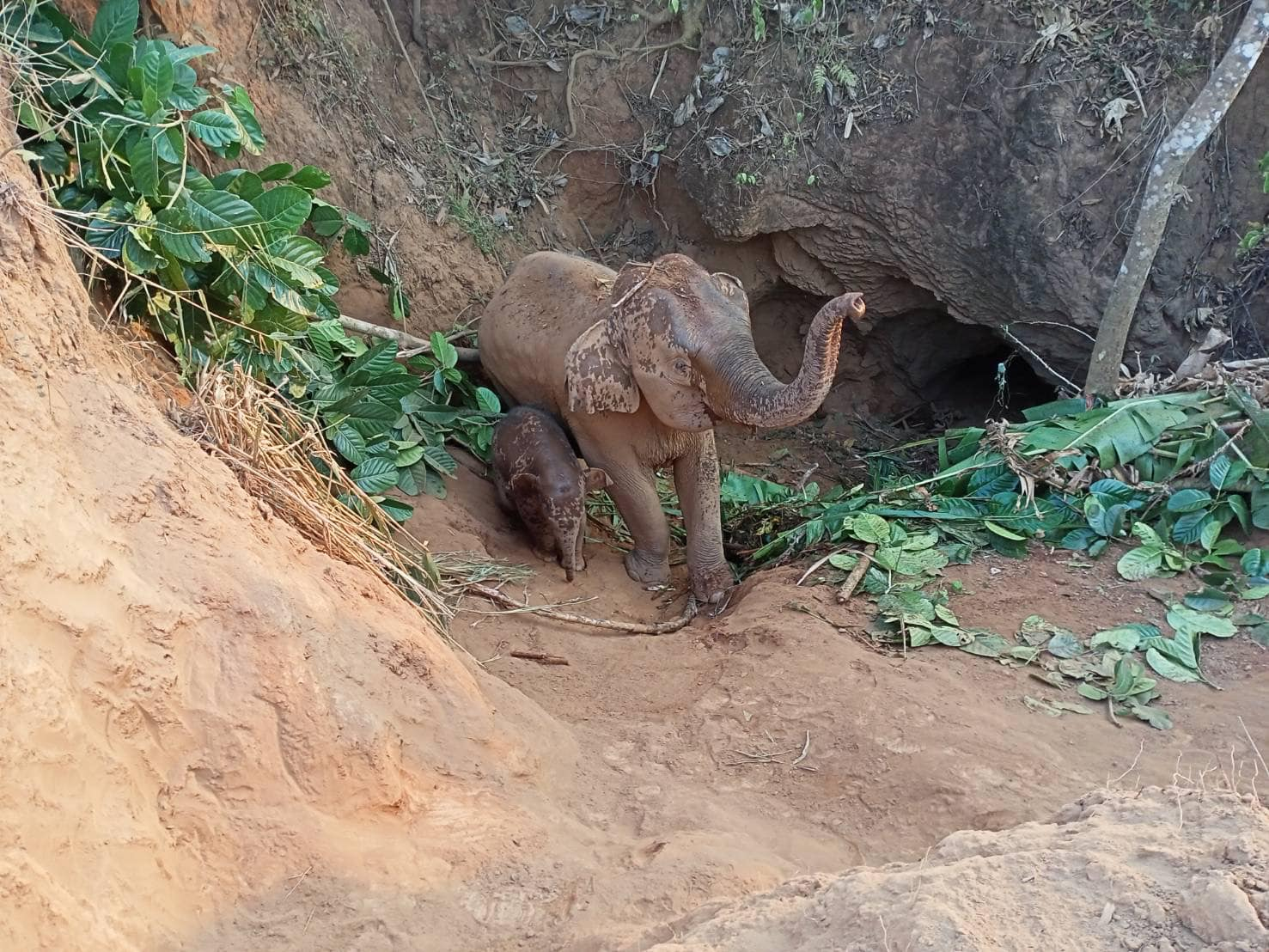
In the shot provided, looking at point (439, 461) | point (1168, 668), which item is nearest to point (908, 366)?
point (439, 461)

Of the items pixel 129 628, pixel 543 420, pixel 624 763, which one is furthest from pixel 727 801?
pixel 543 420

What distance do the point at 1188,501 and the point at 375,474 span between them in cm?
393

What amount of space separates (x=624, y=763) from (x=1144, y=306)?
5.02m

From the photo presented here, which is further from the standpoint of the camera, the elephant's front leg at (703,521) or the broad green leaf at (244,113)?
the elephant's front leg at (703,521)

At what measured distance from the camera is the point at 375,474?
16.9 ft

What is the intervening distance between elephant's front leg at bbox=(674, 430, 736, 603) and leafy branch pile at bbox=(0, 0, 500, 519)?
5.05ft

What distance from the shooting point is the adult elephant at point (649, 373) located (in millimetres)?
4781

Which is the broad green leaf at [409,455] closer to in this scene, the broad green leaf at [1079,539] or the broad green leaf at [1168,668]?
the broad green leaf at [1079,539]

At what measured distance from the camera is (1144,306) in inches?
269

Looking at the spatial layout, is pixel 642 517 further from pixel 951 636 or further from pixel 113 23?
pixel 113 23

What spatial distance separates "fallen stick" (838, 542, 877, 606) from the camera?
493cm

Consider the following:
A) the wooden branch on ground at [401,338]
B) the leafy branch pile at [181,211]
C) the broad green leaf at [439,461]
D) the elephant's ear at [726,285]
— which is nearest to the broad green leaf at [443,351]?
the wooden branch on ground at [401,338]

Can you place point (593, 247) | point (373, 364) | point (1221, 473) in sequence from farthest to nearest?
point (593, 247)
point (373, 364)
point (1221, 473)

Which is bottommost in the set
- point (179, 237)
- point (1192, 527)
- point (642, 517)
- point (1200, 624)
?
point (642, 517)
